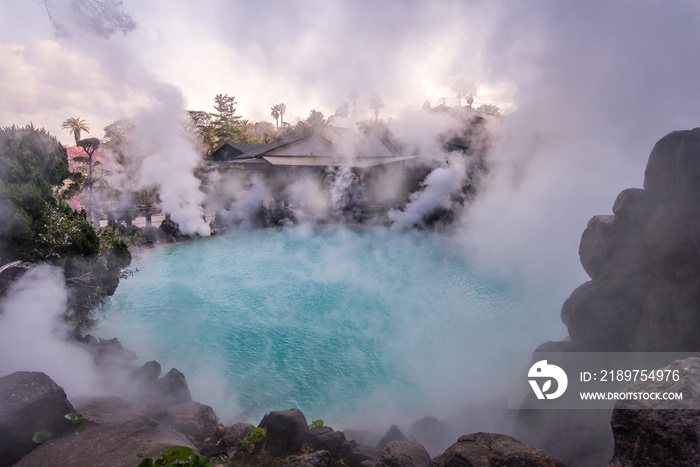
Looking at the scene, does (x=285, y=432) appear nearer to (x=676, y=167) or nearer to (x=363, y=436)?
(x=363, y=436)

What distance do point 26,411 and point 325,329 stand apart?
7.00m

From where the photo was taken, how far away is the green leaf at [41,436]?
488cm

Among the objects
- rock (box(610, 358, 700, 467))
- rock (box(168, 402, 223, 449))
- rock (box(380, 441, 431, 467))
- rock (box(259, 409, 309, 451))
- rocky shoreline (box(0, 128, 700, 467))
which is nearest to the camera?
rock (box(610, 358, 700, 467))

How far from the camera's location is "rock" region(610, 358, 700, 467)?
278 cm

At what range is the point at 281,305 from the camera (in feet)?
40.7

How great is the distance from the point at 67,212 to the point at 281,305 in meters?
6.52

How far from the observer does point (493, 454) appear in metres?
4.55

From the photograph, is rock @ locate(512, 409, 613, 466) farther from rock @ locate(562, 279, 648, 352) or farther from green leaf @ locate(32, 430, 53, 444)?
green leaf @ locate(32, 430, 53, 444)

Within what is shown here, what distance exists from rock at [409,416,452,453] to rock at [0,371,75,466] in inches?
234

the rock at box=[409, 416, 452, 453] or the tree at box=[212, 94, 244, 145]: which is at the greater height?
the tree at box=[212, 94, 244, 145]

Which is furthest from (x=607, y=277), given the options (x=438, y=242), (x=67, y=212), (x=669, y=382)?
(x=438, y=242)

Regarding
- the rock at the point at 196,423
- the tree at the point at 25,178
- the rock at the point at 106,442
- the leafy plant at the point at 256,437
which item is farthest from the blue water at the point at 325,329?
the tree at the point at 25,178

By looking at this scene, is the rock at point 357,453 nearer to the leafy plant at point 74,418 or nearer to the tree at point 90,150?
the leafy plant at point 74,418

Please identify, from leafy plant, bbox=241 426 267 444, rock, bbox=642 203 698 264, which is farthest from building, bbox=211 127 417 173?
leafy plant, bbox=241 426 267 444
